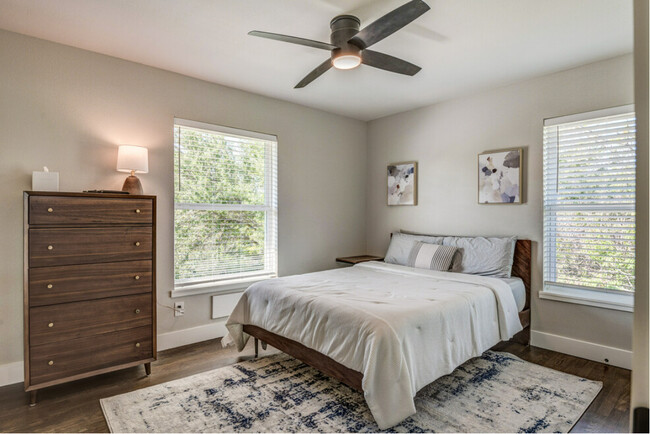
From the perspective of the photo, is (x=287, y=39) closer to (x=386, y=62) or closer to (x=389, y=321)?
(x=386, y=62)

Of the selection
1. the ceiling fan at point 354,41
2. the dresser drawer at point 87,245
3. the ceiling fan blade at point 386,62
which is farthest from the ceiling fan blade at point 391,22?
the dresser drawer at point 87,245

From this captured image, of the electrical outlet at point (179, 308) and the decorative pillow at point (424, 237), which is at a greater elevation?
the decorative pillow at point (424, 237)

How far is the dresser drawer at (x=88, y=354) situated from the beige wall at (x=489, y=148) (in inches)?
124

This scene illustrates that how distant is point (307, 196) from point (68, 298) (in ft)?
8.59

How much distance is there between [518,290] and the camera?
10.5 feet

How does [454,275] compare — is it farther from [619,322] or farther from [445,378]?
[619,322]

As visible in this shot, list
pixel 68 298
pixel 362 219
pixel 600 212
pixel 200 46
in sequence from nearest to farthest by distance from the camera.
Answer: pixel 68 298 → pixel 200 46 → pixel 600 212 → pixel 362 219

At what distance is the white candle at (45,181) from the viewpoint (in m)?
2.49

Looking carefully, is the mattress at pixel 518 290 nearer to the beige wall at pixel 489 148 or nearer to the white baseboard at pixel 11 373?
the beige wall at pixel 489 148

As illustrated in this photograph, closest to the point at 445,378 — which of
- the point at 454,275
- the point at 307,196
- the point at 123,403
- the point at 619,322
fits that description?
the point at 454,275

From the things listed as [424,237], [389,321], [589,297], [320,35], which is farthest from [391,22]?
[589,297]

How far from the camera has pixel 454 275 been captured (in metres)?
3.34

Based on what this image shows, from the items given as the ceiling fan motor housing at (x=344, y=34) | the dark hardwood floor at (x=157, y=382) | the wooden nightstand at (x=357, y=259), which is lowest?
the dark hardwood floor at (x=157, y=382)

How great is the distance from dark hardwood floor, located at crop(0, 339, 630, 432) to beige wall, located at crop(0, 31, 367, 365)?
41 cm
